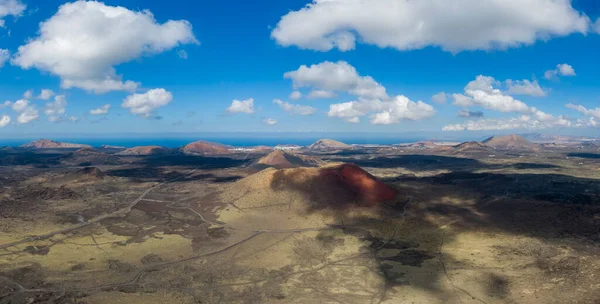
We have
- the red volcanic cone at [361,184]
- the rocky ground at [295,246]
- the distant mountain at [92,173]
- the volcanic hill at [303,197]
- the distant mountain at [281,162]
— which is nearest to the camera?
the rocky ground at [295,246]

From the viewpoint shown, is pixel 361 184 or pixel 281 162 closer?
pixel 361 184

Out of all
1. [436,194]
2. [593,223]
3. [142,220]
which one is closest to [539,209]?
[593,223]

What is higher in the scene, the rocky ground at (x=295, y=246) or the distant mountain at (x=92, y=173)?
the distant mountain at (x=92, y=173)

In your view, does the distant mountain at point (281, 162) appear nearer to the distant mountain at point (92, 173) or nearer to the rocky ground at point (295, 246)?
the distant mountain at point (92, 173)

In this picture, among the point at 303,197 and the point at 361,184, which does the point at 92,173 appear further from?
the point at 361,184

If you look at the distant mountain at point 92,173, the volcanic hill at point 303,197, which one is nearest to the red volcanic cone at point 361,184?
the volcanic hill at point 303,197

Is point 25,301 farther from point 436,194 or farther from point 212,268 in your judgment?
point 436,194

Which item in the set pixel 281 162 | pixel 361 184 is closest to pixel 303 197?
pixel 361 184

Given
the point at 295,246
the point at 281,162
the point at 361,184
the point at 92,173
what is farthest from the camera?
the point at 281,162

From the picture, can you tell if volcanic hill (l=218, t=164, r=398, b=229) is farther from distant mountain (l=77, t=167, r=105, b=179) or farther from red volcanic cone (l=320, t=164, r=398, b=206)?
distant mountain (l=77, t=167, r=105, b=179)
